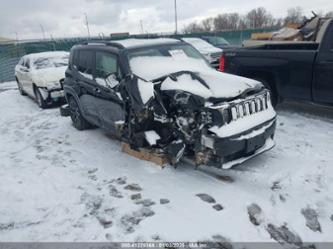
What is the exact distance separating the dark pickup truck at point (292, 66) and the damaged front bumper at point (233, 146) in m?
2.26

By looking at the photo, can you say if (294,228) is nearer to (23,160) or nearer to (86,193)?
(86,193)

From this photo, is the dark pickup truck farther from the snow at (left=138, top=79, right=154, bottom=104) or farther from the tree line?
the tree line

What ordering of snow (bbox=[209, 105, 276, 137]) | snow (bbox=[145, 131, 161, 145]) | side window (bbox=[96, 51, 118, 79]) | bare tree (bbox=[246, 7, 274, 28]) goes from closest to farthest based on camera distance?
snow (bbox=[209, 105, 276, 137]) < snow (bbox=[145, 131, 161, 145]) < side window (bbox=[96, 51, 118, 79]) < bare tree (bbox=[246, 7, 274, 28])

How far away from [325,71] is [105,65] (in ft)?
13.2

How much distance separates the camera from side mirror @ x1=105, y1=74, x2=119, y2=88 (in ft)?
16.6

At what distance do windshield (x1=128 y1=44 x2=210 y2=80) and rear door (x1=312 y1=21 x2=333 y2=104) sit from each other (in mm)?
2142

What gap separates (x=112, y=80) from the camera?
16.9ft

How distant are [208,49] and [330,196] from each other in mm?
11837

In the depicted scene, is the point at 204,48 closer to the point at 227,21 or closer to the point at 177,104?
the point at 177,104

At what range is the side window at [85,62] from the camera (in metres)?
6.07

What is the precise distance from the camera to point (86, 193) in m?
4.28

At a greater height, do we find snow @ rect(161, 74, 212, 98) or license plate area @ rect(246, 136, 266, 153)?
snow @ rect(161, 74, 212, 98)

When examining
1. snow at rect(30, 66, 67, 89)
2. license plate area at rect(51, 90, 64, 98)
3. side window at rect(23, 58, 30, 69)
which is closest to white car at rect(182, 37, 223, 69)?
snow at rect(30, 66, 67, 89)

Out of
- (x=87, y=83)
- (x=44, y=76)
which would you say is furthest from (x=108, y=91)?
(x=44, y=76)
